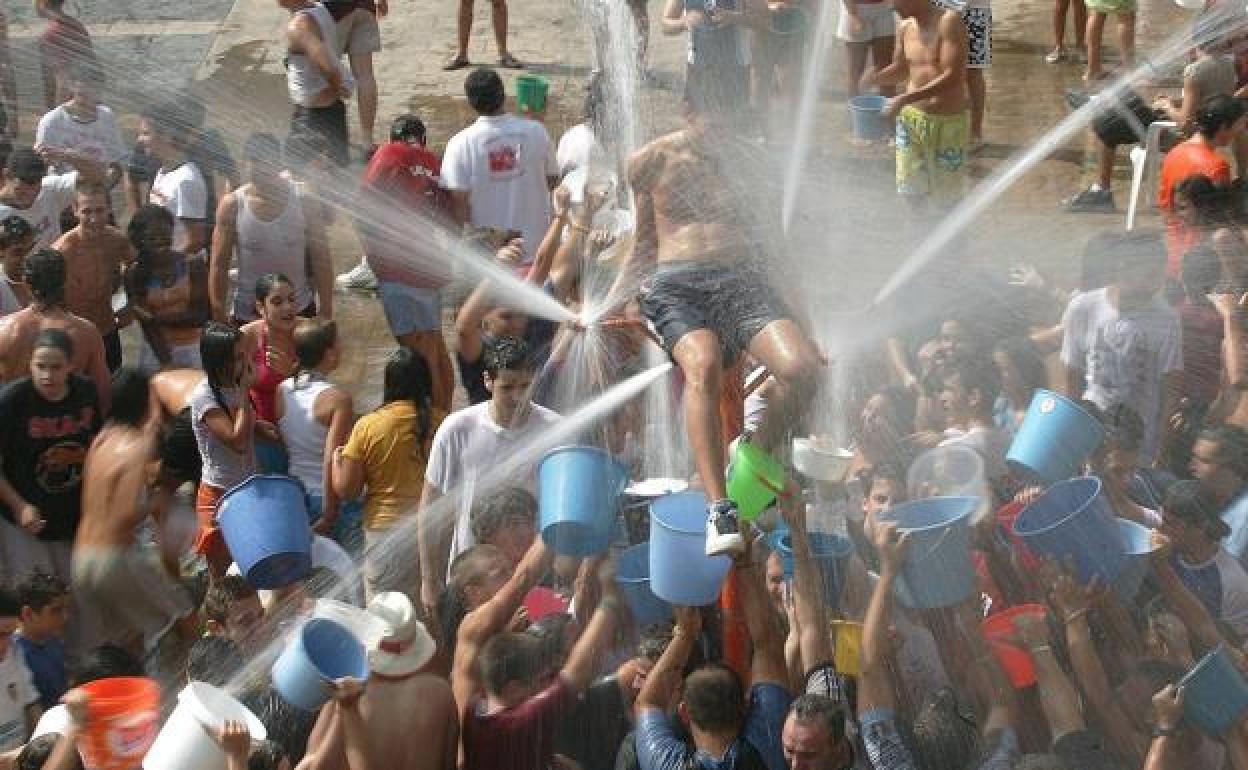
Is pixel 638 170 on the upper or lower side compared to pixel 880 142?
upper

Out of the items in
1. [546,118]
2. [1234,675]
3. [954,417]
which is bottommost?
[546,118]

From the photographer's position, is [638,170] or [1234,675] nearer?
[1234,675]

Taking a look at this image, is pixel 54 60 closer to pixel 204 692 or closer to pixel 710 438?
pixel 710 438

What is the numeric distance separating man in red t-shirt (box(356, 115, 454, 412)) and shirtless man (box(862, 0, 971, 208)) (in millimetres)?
2511

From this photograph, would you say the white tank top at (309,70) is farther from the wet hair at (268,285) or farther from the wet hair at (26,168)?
the wet hair at (268,285)

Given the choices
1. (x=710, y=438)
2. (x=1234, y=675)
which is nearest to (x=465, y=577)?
(x=710, y=438)

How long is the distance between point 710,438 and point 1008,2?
947 centimetres

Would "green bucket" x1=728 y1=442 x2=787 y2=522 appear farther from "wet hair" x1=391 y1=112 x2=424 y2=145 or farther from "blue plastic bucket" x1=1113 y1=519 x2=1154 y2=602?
"wet hair" x1=391 y1=112 x2=424 y2=145

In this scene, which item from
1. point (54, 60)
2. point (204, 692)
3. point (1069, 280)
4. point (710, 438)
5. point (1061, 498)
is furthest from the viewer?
point (54, 60)

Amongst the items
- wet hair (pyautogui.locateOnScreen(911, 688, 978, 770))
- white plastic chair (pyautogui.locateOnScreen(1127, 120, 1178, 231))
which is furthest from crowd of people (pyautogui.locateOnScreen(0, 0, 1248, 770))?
white plastic chair (pyautogui.locateOnScreen(1127, 120, 1178, 231))

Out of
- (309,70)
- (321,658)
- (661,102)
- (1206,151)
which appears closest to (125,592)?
(321,658)

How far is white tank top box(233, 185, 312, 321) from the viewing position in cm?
895

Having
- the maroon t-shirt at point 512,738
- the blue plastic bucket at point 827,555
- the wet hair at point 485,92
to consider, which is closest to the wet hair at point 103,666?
the maroon t-shirt at point 512,738

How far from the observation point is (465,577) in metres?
6.01
